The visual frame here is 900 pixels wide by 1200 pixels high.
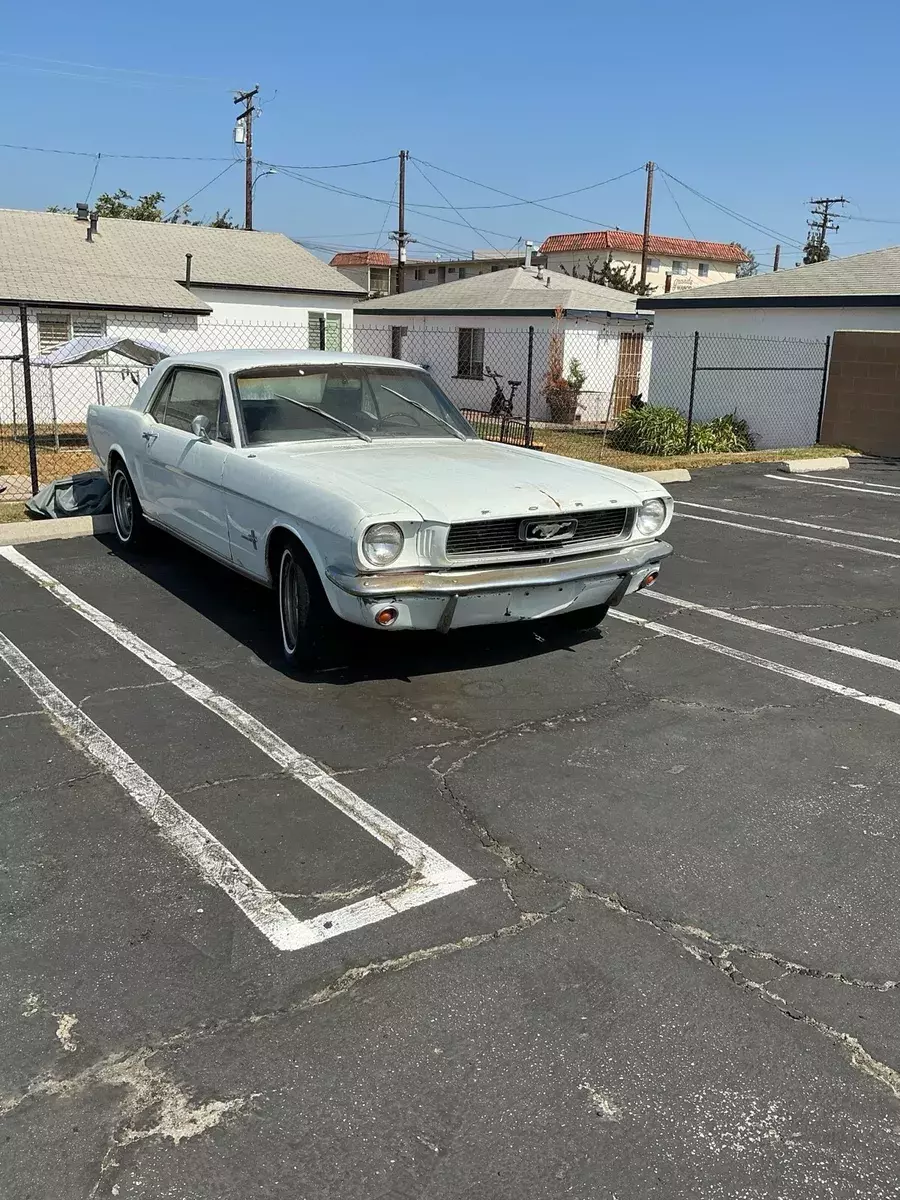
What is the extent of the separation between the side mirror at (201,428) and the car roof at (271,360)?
327 mm

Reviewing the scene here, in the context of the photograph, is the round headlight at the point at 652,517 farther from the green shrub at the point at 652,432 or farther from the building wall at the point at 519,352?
the building wall at the point at 519,352

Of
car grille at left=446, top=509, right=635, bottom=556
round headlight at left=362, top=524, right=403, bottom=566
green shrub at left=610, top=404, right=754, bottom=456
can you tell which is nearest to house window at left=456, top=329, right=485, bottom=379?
green shrub at left=610, top=404, right=754, bottom=456

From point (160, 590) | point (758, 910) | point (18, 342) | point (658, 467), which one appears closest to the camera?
point (758, 910)

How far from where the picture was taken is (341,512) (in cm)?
472

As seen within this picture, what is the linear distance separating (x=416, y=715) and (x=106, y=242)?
955 inches

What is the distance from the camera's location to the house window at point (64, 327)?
851 inches

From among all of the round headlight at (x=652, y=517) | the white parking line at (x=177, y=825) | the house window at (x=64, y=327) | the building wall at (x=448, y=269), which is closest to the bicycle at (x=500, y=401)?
the house window at (x=64, y=327)

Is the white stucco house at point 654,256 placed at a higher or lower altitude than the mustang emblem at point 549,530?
higher

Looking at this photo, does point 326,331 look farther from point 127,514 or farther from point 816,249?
point 816,249

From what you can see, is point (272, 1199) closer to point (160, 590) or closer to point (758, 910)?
point (758, 910)

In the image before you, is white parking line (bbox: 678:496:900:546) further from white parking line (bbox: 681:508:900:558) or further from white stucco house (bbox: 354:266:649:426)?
white stucco house (bbox: 354:266:649:426)

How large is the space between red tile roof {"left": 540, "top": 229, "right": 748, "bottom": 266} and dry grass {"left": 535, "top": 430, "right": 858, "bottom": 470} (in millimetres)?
39930

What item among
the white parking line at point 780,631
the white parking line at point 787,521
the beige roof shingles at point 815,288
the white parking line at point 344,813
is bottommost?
the white parking line at point 344,813

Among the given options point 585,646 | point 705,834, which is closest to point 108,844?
point 705,834
